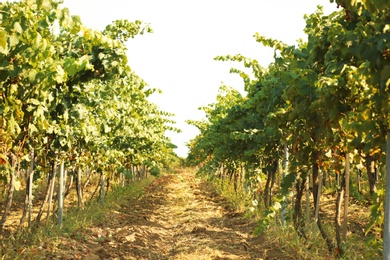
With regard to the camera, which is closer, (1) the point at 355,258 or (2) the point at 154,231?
(1) the point at 355,258

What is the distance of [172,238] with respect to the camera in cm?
1002

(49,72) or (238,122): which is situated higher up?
(238,122)

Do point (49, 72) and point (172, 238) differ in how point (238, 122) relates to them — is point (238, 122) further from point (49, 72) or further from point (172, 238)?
point (49, 72)

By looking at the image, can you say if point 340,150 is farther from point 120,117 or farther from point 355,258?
point 120,117

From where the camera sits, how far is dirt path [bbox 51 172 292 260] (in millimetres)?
7840

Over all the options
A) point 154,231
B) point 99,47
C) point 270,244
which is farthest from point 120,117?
point 99,47

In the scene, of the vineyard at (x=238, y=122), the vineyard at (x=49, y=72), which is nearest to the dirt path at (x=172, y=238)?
the vineyard at (x=238, y=122)

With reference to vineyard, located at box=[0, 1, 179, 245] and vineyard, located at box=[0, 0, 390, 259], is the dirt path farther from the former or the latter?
vineyard, located at box=[0, 1, 179, 245]

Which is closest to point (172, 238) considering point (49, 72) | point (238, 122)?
point (238, 122)

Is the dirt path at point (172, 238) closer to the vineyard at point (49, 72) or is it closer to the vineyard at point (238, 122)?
the vineyard at point (238, 122)

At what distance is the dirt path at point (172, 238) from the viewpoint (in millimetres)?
7840

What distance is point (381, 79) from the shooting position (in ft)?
9.83

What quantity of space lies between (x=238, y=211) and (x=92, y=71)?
347 inches

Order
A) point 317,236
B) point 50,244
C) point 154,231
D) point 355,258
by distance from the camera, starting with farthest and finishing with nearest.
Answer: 1. point 154,231
2. point 317,236
3. point 50,244
4. point 355,258
